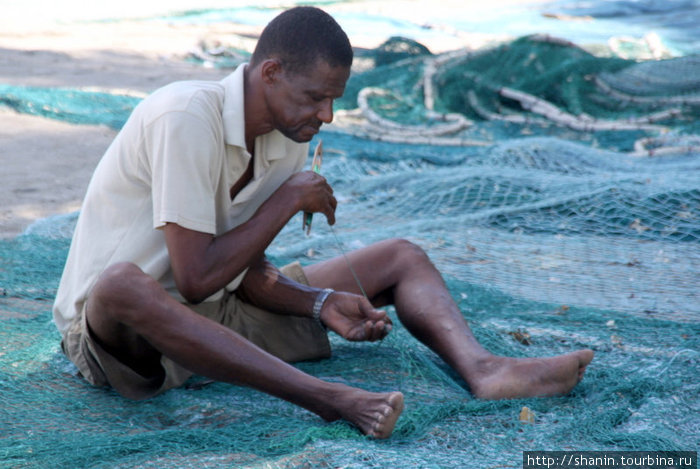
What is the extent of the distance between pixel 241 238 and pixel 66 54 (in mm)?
7238

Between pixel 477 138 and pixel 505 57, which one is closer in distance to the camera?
pixel 477 138

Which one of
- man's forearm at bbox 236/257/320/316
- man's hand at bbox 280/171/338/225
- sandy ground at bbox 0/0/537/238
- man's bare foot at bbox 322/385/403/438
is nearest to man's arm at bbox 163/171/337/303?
man's hand at bbox 280/171/338/225

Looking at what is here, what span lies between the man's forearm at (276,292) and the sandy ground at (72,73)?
5.48 ft

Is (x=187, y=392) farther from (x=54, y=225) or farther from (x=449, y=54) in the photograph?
(x=449, y=54)

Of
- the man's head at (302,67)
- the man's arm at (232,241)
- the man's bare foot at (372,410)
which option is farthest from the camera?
the man's head at (302,67)

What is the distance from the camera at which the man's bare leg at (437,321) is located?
218 cm

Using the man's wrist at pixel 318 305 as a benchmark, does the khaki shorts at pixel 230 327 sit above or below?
below

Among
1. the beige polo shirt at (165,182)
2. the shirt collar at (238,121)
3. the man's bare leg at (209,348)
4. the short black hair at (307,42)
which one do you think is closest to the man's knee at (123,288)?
the man's bare leg at (209,348)

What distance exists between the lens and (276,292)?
94.4 inches

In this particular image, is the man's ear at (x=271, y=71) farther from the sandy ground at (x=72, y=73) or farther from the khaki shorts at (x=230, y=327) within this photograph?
the sandy ground at (x=72, y=73)

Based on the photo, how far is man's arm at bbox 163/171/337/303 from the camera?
2021mm

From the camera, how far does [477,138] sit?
5688 millimetres

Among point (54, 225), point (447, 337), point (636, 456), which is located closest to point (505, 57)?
point (54, 225)

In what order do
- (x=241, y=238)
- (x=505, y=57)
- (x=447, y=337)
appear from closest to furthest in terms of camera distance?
(x=241, y=238) < (x=447, y=337) < (x=505, y=57)
